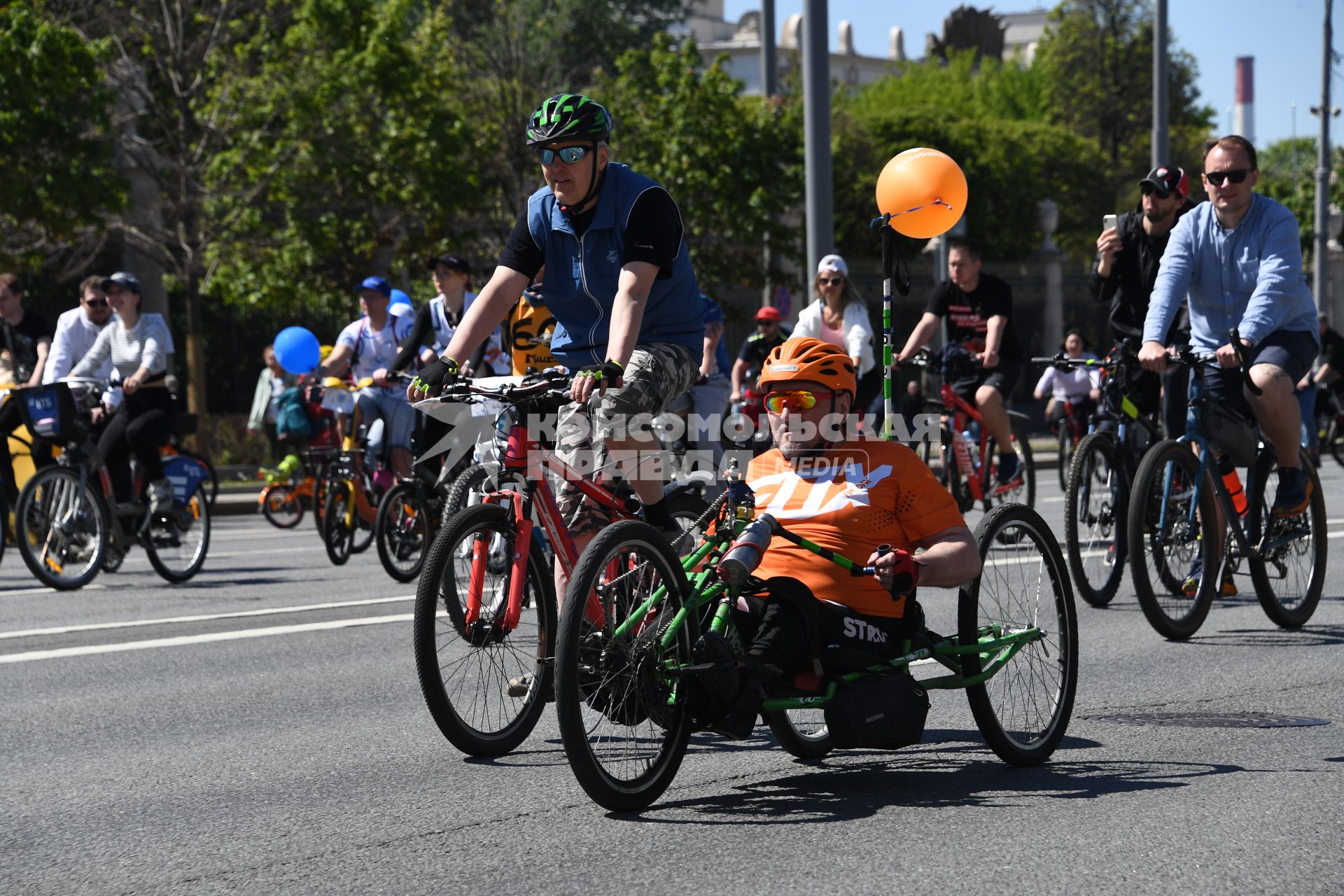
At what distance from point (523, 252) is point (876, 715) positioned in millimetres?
→ 1934

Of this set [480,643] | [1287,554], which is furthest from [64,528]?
[1287,554]

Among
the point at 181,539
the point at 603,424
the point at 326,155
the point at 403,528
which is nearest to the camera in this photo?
the point at 603,424

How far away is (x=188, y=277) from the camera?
23.6 metres

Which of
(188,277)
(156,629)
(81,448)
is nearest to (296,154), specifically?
(188,277)

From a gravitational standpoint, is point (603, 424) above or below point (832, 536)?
above

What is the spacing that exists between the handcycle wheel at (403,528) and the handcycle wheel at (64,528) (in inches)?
63.4

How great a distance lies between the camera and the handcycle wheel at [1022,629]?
191 inches

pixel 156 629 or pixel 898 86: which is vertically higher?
pixel 898 86

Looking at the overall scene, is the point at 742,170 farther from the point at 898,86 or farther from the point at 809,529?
the point at 898,86

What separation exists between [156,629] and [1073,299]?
3009 cm

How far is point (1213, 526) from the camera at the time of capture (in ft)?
23.7

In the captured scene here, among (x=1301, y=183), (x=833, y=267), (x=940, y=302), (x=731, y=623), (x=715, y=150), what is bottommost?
(x=731, y=623)

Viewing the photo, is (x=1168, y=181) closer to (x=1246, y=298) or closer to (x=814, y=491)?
(x=1246, y=298)

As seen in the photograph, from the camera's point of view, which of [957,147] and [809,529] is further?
[957,147]
